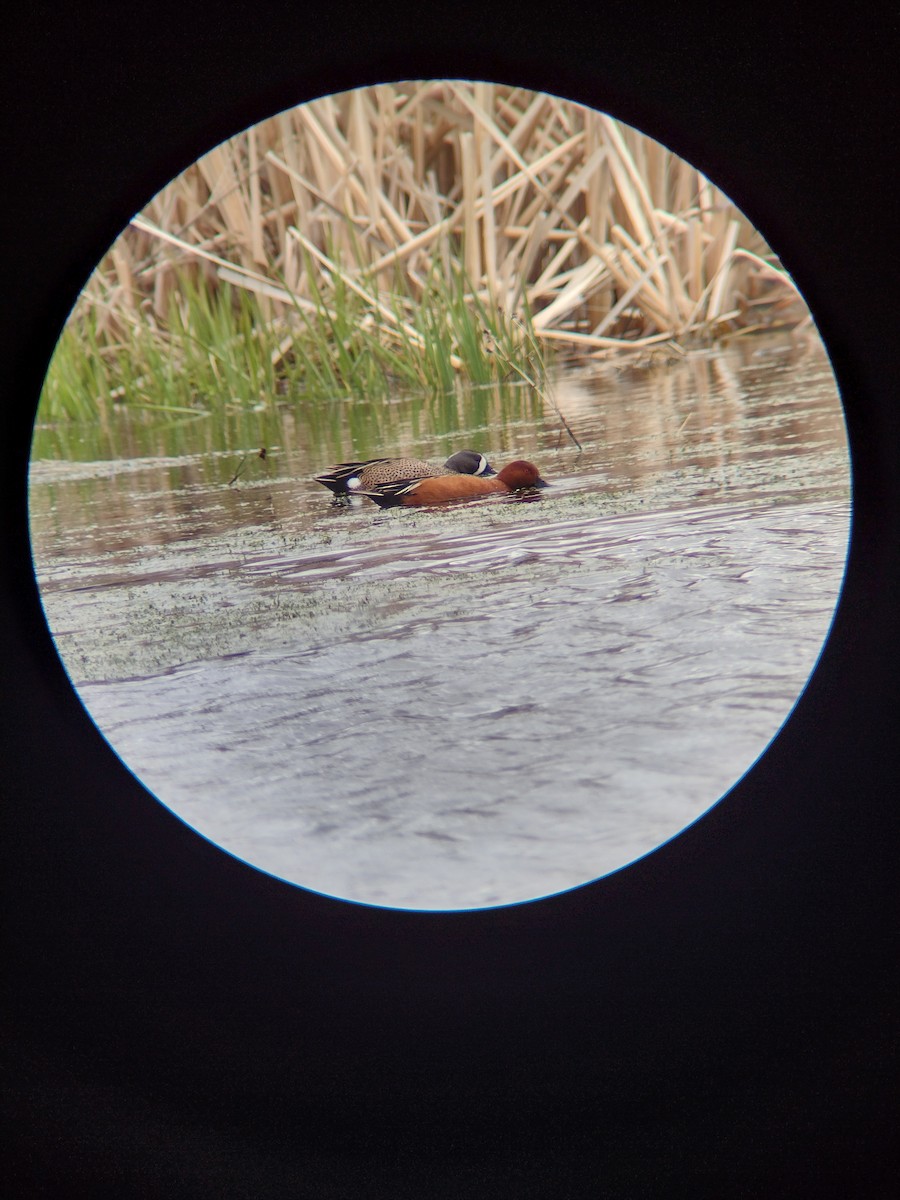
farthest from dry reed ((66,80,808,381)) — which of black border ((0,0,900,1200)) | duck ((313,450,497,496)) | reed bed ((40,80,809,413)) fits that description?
black border ((0,0,900,1200))

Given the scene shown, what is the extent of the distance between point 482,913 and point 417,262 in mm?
654

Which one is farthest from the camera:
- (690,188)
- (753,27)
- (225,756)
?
(690,188)

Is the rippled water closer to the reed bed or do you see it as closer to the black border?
the black border

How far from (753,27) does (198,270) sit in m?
0.96

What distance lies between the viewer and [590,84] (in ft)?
1.36

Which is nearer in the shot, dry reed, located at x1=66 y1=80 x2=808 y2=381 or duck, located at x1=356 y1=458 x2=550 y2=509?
duck, located at x1=356 y1=458 x2=550 y2=509

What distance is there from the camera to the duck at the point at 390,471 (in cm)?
59

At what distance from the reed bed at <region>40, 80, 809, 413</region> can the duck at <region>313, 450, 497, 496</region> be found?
153 millimetres

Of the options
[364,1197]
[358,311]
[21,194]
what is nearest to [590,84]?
[21,194]

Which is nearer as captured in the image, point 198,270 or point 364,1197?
point 364,1197

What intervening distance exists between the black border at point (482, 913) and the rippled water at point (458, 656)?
0.11 ft

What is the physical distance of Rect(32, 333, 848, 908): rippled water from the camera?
1.73 ft

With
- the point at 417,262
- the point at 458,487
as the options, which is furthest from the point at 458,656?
the point at 417,262

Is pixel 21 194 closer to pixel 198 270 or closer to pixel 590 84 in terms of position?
pixel 590 84
